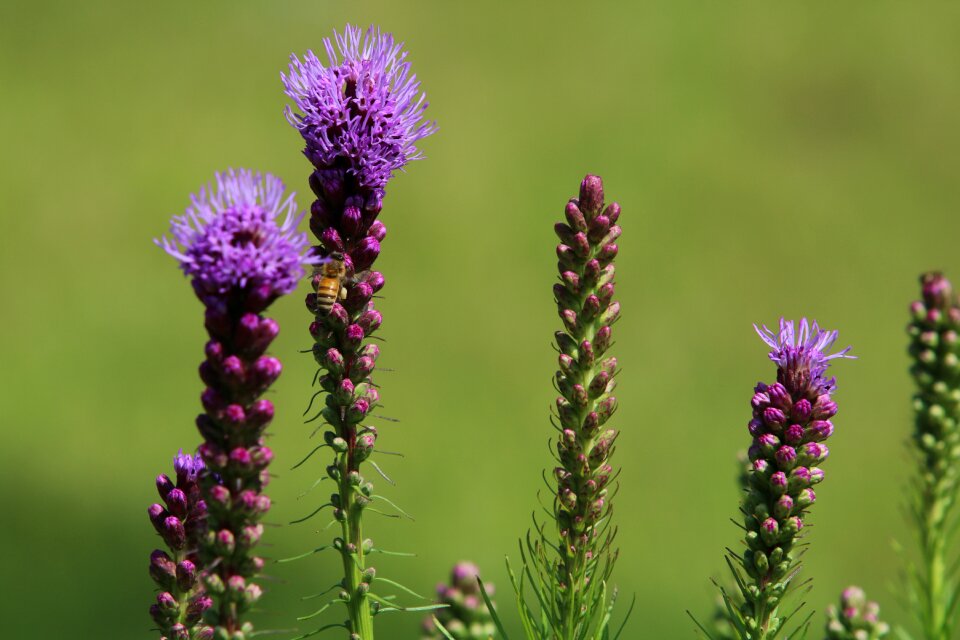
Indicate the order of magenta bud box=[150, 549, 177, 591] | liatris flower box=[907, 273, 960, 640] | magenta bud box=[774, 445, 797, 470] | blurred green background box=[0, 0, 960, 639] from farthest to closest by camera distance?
blurred green background box=[0, 0, 960, 639] < liatris flower box=[907, 273, 960, 640] < magenta bud box=[774, 445, 797, 470] < magenta bud box=[150, 549, 177, 591]


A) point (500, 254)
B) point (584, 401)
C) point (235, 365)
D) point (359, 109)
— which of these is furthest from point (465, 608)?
point (500, 254)

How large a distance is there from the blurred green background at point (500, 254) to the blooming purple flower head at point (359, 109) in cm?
592

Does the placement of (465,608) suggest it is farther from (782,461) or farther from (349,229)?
(349,229)

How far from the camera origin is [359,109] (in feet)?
8.91

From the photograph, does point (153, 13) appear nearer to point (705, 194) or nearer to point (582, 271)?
point (705, 194)

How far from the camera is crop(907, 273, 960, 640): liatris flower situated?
309 centimetres

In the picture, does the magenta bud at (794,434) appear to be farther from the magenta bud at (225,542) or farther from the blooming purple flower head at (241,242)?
the magenta bud at (225,542)

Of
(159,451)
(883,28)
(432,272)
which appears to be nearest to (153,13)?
(432,272)

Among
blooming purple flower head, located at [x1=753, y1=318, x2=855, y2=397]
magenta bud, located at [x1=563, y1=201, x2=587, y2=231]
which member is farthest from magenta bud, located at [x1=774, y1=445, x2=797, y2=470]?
magenta bud, located at [x1=563, y1=201, x2=587, y2=231]

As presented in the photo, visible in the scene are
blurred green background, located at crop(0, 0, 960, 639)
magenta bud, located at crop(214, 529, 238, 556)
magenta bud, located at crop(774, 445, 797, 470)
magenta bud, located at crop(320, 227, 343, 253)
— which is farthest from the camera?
blurred green background, located at crop(0, 0, 960, 639)

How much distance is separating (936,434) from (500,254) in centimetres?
971

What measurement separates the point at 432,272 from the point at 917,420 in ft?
31.3

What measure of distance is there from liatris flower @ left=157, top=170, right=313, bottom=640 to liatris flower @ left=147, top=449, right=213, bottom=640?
0.15m

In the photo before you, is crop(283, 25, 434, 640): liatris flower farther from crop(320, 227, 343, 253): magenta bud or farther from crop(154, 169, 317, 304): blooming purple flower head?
crop(154, 169, 317, 304): blooming purple flower head
